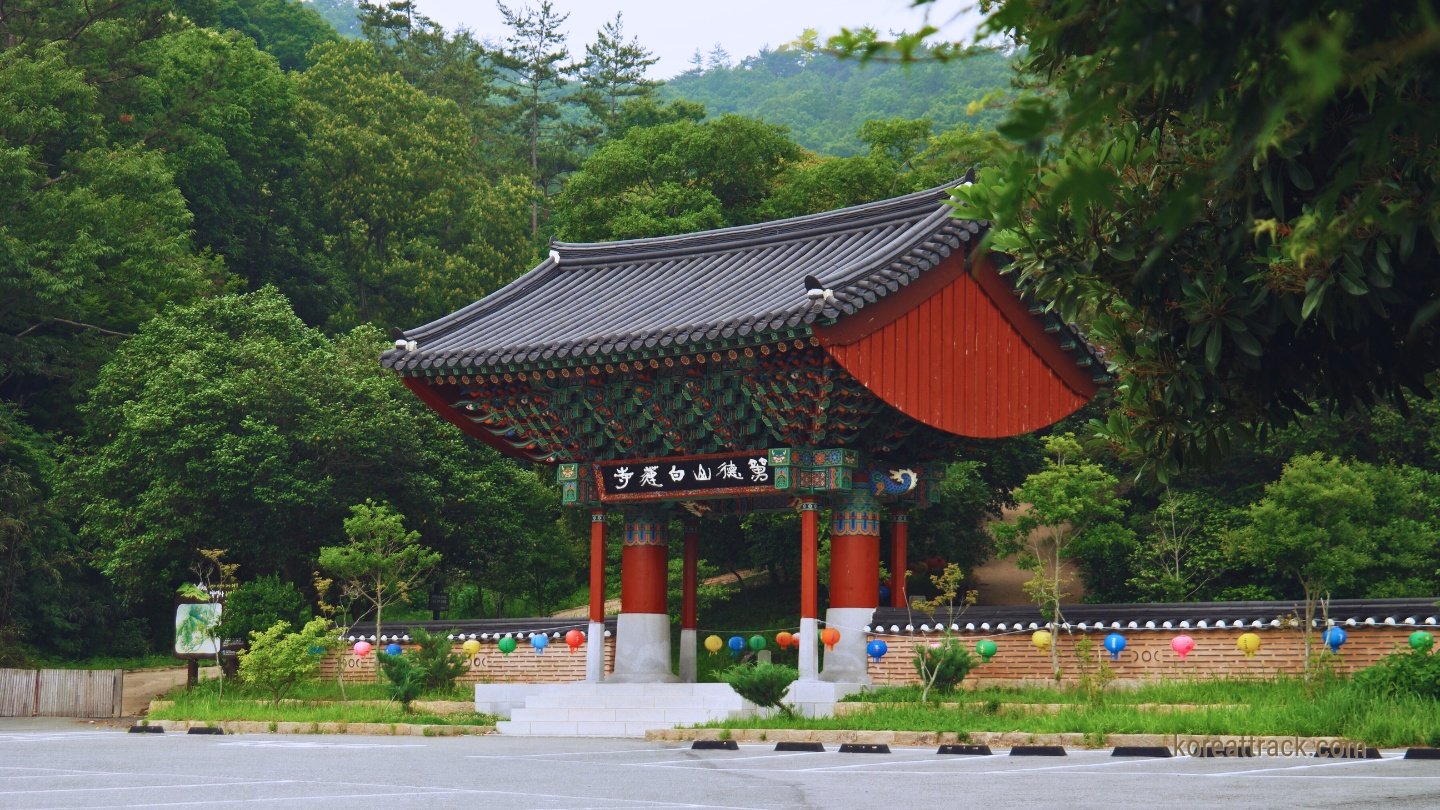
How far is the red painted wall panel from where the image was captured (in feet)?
72.9

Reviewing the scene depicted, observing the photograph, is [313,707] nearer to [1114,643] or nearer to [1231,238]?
[1114,643]

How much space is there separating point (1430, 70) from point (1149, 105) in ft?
8.79

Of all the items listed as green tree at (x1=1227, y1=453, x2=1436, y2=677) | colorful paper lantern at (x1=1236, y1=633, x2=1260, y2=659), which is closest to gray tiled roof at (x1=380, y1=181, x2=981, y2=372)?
colorful paper lantern at (x1=1236, y1=633, x2=1260, y2=659)

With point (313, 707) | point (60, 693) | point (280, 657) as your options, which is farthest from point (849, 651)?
point (60, 693)

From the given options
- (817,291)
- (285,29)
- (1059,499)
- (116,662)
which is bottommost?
(116,662)

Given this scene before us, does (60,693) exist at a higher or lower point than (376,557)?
lower

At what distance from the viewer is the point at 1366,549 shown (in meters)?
28.7

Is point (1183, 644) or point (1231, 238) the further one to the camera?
point (1183, 644)

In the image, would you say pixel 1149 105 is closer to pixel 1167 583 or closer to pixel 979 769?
pixel 979 769

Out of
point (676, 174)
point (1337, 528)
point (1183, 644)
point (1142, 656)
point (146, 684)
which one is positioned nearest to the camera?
point (1183, 644)

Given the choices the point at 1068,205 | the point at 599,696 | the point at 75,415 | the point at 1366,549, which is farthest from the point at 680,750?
→ the point at 75,415

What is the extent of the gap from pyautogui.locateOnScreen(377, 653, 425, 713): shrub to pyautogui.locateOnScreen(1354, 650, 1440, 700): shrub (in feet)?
45.9

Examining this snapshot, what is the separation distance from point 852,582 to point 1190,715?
7342 mm

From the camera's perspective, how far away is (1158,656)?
21078 millimetres
